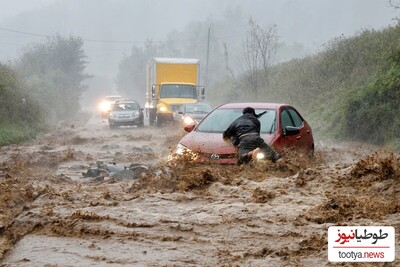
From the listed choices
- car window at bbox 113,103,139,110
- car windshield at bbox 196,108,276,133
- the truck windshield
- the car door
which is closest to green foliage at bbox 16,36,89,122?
car window at bbox 113,103,139,110

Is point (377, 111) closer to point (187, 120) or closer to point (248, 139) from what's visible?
point (187, 120)

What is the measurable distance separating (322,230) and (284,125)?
5.56m

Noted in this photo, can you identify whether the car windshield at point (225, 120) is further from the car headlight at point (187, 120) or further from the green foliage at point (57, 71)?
the green foliage at point (57, 71)

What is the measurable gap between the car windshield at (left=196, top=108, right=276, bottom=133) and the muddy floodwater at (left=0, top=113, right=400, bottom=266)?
80 centimetres

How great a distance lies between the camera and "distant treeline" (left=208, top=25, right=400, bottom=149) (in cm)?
2178

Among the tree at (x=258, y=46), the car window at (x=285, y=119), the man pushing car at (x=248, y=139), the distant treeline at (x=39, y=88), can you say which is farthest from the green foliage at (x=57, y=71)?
the man pushing car at (x=248, y=139)

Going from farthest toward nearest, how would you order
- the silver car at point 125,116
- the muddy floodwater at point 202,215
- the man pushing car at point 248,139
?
the silver car at point 125,116 < the man pushing car at point 248,139 < the muddy floodwater at point 202,215

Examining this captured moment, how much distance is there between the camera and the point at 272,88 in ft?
144

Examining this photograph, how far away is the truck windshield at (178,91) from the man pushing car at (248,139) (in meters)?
21.9

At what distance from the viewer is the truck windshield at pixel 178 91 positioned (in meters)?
33.3

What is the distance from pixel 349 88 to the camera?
30156 millimetres

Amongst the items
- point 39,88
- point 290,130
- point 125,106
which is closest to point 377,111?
point 290,130

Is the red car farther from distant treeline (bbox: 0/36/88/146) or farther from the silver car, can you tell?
the silver car

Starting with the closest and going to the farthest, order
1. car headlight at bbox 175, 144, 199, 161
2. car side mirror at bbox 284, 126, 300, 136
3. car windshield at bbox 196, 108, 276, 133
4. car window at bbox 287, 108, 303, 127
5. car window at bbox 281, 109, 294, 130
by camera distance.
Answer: car headlight at bbox 175, 144, 199, 161, car side mirror at bbox 284, 126, 300, 136, car windshield at bbox 196, 108, 276, 133, car window at bbox 281, 109, 294, 130, car window at bbox 287, 108, 303, 127
